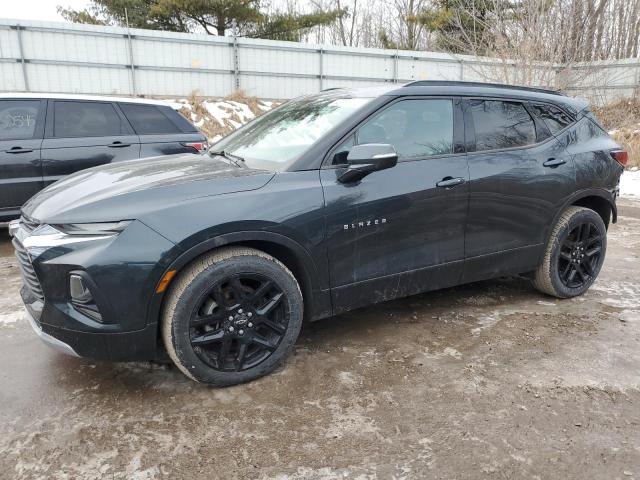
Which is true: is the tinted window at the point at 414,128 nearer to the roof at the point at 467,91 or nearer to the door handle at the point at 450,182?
the roof at the point at 467,91

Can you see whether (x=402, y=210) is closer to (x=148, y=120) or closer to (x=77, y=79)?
(x=148, y=120)

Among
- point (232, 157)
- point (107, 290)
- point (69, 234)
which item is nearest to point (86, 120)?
point (232, 157)

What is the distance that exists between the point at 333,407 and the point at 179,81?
46.1 feet

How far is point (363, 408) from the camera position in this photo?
261cm

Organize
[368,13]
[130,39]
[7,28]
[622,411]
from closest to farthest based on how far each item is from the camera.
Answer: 1. [622,411]
2. [7,28]
3. [130,39]
4. [368,13]

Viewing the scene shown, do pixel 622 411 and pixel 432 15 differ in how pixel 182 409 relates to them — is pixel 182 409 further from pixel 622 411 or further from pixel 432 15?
pixel 432 15

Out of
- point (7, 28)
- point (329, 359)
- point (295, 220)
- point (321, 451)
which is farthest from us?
point (7, 28)

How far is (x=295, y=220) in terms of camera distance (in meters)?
2.79

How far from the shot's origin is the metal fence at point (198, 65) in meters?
13.0

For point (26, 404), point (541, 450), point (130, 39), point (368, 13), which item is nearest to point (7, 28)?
point (130, 39)

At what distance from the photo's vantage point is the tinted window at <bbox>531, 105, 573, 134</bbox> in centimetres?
394

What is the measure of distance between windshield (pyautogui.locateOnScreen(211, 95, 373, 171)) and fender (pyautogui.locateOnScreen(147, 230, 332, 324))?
465 mm

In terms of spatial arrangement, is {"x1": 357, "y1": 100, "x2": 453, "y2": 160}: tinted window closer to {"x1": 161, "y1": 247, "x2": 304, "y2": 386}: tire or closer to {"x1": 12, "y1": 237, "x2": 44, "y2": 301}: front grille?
{"x1": 161, "y1": 247, "x2": 304, "y2": 386}: tire

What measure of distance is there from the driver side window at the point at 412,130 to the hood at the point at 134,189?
73 centimetres
